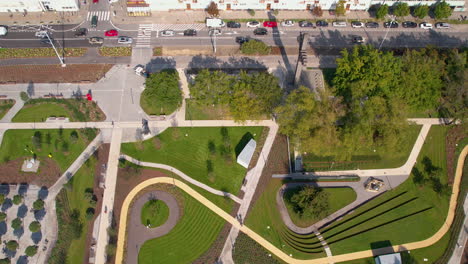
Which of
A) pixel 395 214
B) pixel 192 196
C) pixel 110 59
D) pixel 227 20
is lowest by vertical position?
pixel 192 196

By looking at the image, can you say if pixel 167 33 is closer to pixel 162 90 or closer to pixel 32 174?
pixel 162 90

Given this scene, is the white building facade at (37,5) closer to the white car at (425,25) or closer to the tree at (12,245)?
the tree at (12,245)

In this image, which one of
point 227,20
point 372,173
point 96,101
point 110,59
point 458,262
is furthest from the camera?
point 227,20

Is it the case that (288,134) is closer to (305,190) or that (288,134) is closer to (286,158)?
(286,158)

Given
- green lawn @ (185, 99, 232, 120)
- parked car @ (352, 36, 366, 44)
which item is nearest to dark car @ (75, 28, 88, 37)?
green lawn @ (185, 99, 232, 120)

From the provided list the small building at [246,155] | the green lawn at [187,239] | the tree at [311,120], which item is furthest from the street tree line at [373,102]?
the green lawn at [187,239]

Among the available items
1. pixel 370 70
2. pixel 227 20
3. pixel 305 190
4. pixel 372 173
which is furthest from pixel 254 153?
pixel 227 20
